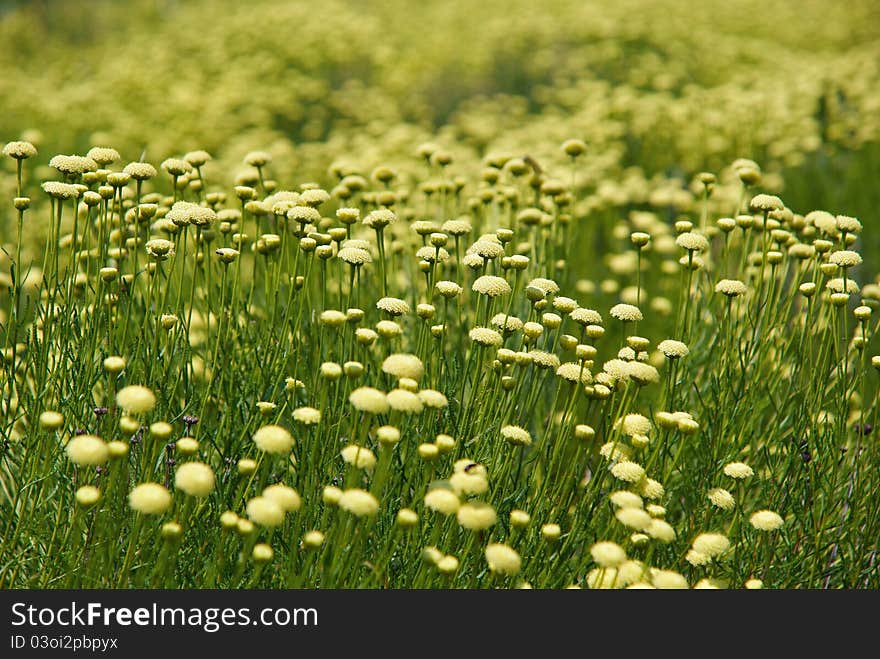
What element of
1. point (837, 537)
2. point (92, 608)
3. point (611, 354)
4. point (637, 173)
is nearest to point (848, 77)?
point (637, 173)

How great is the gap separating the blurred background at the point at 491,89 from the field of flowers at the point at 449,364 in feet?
0.23

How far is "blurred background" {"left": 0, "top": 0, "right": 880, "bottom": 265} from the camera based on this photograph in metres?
6.40

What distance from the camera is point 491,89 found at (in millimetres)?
9836

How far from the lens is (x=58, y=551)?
2.19m

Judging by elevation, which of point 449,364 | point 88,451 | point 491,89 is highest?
point 491,89

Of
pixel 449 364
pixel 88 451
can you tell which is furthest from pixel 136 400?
pixel 449 364

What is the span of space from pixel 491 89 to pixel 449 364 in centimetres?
740

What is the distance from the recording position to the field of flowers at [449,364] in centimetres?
216

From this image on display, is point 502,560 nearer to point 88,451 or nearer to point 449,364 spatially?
point 88,451

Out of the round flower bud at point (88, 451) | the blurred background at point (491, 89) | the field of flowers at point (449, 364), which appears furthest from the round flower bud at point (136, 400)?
the blurred background at point (491, 89)

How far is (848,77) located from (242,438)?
278 inches

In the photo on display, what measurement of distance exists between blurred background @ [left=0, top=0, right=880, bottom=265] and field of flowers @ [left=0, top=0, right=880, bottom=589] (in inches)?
2.7

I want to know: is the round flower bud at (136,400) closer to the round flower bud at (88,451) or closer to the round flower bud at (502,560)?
the round flower bud at (88,451)

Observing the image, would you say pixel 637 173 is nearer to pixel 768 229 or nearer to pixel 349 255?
pixel 768 229
